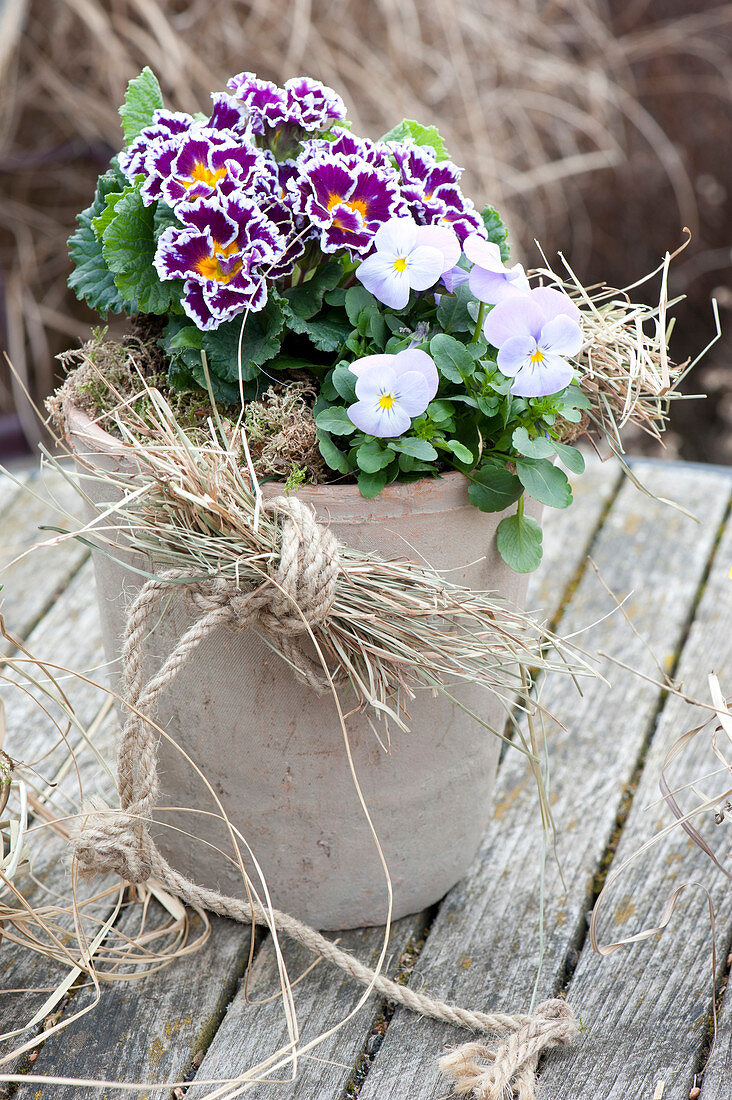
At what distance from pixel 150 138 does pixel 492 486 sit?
0.40 m

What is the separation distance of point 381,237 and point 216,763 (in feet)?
1.50

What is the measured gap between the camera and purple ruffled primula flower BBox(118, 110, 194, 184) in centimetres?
80

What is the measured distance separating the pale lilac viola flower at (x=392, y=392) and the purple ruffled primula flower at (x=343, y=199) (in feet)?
0.34

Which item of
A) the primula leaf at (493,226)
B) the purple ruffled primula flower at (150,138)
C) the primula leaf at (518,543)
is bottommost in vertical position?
the primula leaf at (518,543)

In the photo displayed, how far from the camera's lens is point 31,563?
4.60 feet

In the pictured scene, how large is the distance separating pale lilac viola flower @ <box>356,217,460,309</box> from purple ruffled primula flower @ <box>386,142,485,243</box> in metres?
0.07

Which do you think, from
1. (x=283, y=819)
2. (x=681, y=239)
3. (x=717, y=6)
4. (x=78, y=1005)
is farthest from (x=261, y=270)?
(x=717, y=6)

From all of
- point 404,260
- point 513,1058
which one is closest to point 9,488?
point 404,260

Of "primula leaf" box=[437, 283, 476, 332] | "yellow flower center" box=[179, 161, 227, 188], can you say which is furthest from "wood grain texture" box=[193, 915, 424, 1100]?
"yellow flower center" box=[179, 161, 227, 188]

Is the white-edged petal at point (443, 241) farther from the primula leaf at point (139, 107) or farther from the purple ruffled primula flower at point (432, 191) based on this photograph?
the primula leaf at point (139, 107)

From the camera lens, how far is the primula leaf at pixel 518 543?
0.82 metres

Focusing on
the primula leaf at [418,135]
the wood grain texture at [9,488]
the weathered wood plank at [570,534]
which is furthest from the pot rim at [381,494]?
the wood grain texture at [9,488]

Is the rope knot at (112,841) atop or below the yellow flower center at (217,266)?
below

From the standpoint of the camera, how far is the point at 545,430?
818 millimetres
